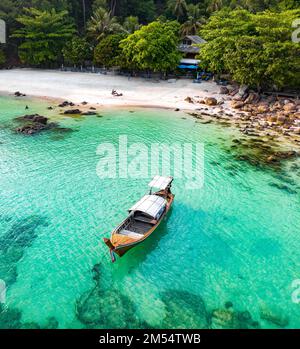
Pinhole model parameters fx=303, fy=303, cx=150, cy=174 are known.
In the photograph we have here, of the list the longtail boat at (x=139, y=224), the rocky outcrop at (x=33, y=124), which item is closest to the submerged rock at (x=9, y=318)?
the longtail boat at (x=139, y=224)

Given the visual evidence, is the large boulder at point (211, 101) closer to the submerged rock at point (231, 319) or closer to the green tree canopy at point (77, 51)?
the green tree canopy at point (77, 51)

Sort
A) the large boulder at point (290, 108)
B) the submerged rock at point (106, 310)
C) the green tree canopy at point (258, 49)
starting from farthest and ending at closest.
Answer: the large boulder at point (290, 108)
the green tree canopy at point (258, 49)
the submerged rock at point (106, 310)

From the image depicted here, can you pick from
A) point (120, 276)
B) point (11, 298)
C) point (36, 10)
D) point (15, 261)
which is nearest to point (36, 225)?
point (15, 261)

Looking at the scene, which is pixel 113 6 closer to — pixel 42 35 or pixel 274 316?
pixel 42 35

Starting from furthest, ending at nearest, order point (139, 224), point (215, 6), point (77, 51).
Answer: point (215, 6)
point (77, 51)
point (139, 224)

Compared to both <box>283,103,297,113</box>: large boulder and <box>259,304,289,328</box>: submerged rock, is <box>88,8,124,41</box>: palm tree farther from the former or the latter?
<box>259,304,289,328</box>: submerged rock

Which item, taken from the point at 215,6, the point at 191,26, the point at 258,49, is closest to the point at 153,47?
the point at 258,49

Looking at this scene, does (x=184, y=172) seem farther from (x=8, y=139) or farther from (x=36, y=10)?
(x=36, y=10)
